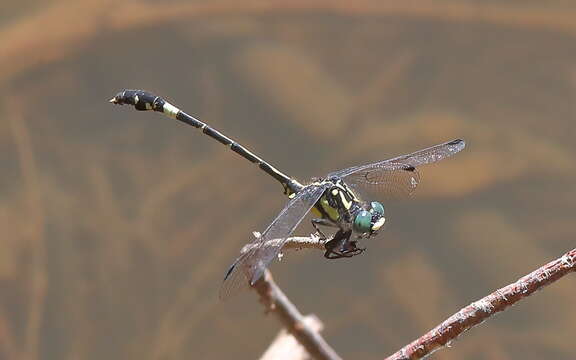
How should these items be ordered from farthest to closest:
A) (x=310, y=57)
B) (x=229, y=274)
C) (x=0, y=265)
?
(x=310, y=57)
(x=0, y=265)
(x=229, y=274)

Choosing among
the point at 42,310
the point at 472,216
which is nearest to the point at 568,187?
the point at 472,216

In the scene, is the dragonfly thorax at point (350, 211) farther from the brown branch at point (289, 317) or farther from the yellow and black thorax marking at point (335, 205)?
the brown branch at point (289, 317)

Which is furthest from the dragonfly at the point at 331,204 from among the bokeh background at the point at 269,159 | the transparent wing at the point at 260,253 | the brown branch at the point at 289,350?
the bokeh background at the point at 269,159

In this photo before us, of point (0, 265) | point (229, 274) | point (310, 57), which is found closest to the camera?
point (229, 274)

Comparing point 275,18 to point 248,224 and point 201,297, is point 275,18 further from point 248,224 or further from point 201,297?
point 201,297

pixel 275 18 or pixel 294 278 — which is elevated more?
pixel 275 18

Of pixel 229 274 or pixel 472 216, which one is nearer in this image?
pixel 229 274

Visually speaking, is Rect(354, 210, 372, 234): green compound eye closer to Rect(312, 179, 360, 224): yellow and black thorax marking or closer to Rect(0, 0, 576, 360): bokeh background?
Rect(312, 179, 360, 224): yellow and black thorax marking
